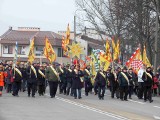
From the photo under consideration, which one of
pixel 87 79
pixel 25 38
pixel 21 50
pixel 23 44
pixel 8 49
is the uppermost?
pixel 25 38

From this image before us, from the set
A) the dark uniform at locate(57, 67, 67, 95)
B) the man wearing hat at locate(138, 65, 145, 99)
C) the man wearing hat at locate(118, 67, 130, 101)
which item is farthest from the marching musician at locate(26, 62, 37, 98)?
the man wearing hat at locate(138, 65, 145, 99)

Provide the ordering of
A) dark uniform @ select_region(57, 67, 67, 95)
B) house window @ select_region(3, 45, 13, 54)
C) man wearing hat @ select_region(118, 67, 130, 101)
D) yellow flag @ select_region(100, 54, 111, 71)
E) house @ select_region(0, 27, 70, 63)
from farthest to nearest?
house window @ select_region(3, 45, 13, 54)
house @ select_region(0, 27, 70, 63)
yellow flag @ select_region(100, 54, 111, 71)
dark uniform @ select_region(57, 67, 67, 95)
man wearing hat @ select_region(118, 67, 130, 101)

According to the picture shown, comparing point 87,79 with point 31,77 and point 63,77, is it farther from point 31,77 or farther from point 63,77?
point 31,77

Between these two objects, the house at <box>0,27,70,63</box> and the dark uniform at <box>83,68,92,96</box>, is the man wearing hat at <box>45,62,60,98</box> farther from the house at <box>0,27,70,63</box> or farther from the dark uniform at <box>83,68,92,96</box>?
the house at <box>0,27,70,63</box>

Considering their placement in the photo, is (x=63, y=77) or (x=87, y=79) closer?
(x=63, y=77)

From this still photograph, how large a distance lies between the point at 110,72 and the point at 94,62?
4.28 metres

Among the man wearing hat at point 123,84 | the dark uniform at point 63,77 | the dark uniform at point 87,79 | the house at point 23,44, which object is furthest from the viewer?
the house at point 23,44

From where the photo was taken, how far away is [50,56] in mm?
30203

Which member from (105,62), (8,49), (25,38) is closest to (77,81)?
(105,62)

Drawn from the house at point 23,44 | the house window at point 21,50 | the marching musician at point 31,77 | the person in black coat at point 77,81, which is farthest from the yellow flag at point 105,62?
the house window at point 21,50

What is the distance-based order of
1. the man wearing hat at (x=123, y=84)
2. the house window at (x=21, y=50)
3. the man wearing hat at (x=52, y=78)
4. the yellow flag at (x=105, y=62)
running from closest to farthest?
1. the man wearing hat at (x=123, y=84)
2. the man wearing hat at (x=52, y=78)
3. the yellow flag at (x=105, y=62)
4. the house window at (x=21, y=50)

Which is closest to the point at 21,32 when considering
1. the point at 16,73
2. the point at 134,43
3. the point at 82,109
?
the point at 134,43

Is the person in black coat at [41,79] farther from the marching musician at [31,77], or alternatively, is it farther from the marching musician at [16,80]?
the marching musician at [16,80]

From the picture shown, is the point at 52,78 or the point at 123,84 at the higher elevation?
the point at 52,78
